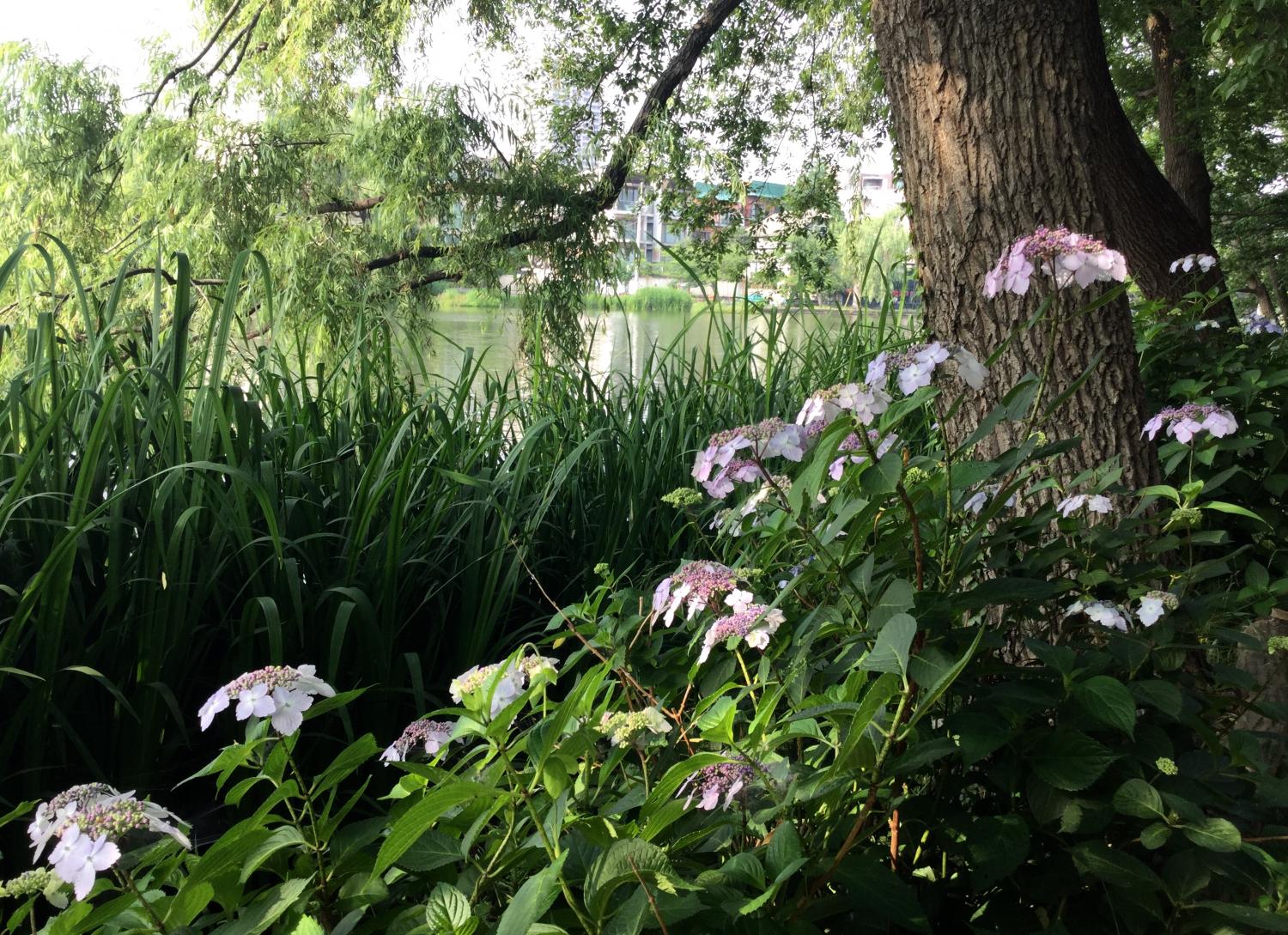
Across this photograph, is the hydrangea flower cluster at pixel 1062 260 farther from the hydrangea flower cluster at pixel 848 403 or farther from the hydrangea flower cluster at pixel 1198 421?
the hydrangea flower cluster at pixel 1198 421

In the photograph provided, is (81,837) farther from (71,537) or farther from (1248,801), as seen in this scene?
(1248,801)

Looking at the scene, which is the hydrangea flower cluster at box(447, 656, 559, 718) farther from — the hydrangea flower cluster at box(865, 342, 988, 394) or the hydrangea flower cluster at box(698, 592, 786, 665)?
the hydrangea flower cluster at box(865, 342, 988, 394)

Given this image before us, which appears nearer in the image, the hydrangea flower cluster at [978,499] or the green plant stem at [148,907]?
the green plant stem at [148,907]

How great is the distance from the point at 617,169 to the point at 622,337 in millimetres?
927

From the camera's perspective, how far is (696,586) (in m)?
0.95

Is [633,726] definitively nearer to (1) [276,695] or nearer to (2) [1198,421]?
(1) [276,695]

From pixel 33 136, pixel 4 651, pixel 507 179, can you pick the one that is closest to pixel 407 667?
pixel 4 651

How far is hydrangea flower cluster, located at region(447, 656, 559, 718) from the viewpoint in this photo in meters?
0.74

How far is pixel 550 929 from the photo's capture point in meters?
0.60

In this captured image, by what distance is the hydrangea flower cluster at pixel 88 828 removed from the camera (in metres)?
0.55

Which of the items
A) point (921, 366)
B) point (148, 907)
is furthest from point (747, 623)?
point (148, 907)

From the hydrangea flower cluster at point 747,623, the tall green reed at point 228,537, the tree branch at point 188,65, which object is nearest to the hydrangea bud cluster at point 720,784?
the hydrangea flower cluster at point 747,623

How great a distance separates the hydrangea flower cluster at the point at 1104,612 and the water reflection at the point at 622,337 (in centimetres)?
144

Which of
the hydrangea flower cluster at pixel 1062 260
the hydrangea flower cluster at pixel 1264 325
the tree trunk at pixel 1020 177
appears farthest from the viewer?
the hydrangea flower cluster at pixel 1264 325
